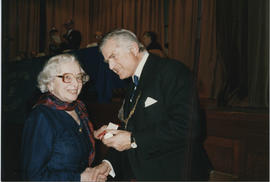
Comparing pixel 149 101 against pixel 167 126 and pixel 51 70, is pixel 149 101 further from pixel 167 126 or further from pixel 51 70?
pixel 51 70

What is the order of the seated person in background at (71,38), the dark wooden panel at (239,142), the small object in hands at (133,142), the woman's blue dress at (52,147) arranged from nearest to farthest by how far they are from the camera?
1. the woman's blue dress at (52,147)
2. the small object in hands at (133,142)
3. the dark wooden panel at (239,142)
4. the seated person in background at (71,38)

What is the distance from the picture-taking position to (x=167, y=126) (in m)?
1.37

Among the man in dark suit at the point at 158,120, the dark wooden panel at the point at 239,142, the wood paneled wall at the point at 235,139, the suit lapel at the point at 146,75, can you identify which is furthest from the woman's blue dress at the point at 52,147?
the dark wooden panel at the point at 239,142

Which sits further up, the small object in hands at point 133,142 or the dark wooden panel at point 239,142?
the small object in hands at point 133,142

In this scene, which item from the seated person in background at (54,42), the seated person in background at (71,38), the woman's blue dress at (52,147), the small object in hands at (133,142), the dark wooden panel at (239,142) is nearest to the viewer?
the woman's blue dress at (52,147)

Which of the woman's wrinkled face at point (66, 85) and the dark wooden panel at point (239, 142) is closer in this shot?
the woman's wrinkled face at point (66, 85)

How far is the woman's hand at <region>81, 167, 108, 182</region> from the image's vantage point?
1.46 metres

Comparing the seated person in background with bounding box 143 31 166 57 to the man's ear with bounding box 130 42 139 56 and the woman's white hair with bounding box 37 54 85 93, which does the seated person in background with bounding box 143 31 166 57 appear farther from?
the woman's white hair with bounding box 37 54 85 93

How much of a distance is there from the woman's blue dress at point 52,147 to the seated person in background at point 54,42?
817mm

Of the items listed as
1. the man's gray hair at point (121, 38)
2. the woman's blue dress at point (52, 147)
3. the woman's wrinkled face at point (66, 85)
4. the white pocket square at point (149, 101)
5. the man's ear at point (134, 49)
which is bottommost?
the woman's blue dress at point (52, 147)

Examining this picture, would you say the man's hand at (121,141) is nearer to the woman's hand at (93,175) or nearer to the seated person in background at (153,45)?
the woman's hand at (93,175)

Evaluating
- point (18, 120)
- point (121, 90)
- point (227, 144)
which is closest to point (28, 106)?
point (18, 120)

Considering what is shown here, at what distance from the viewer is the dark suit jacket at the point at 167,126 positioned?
1355mm

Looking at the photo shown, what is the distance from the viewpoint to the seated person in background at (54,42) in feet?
6.71
